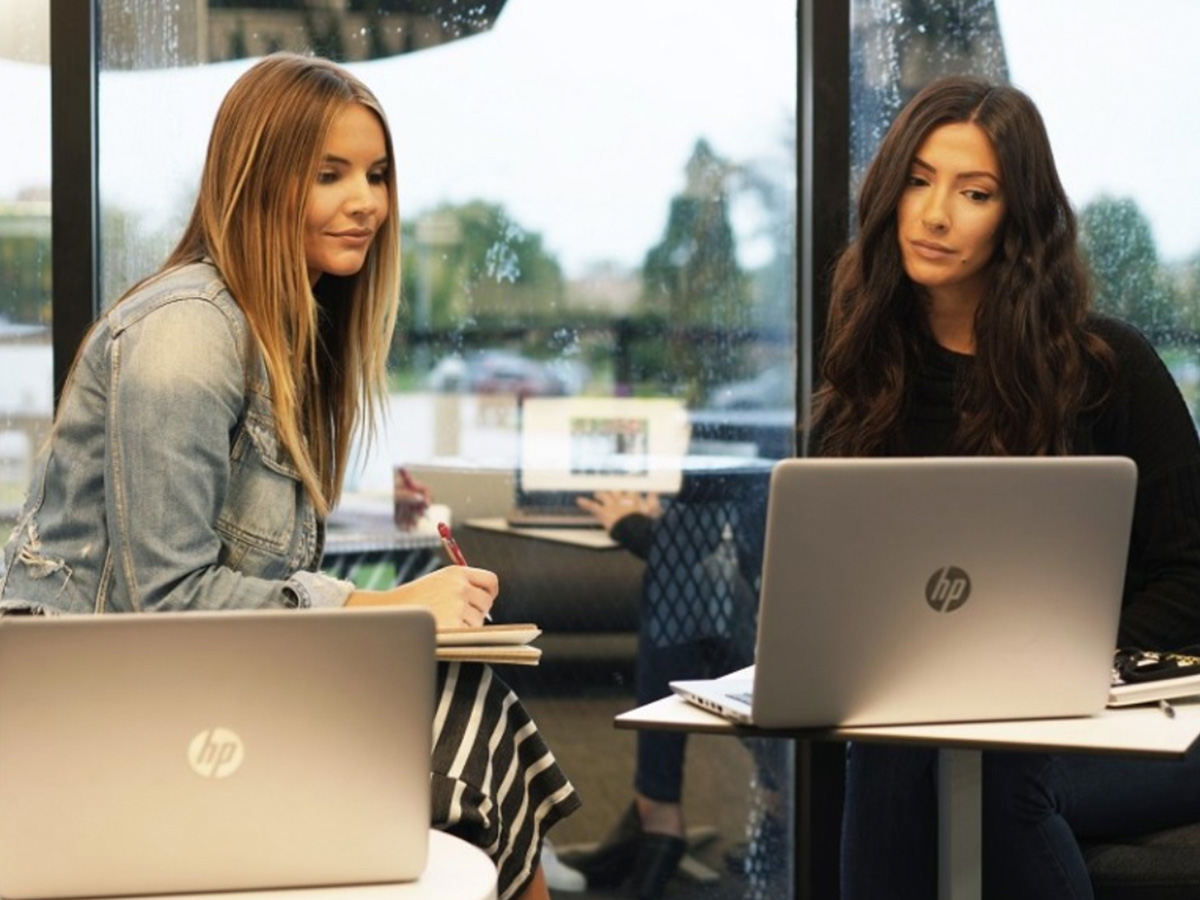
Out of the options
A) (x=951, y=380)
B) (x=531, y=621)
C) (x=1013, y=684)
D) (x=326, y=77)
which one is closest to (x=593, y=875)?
(x=531, y=621)

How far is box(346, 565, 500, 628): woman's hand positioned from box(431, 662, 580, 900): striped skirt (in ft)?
0.18

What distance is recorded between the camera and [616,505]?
285 centimetres

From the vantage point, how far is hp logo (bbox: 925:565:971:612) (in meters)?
1.70

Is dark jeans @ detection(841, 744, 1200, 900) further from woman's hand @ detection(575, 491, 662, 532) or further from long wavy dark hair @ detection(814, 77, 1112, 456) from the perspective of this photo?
woman's hand @ detection(575, 491, 662, 532)

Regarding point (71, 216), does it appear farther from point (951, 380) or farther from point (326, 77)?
point (951, 380)

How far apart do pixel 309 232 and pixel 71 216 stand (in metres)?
0.82

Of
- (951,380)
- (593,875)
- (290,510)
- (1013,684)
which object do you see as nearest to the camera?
(1013,684)

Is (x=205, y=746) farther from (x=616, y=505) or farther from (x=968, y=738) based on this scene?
(x=616, y=505)

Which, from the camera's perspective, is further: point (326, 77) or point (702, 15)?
point (702, 15)

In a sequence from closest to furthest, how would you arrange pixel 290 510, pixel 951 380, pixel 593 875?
pixel 290 510 < pixel 951 380 < pixel 593 875

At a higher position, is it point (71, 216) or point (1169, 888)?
point (71, 216)

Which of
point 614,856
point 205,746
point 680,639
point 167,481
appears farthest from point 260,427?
point 614,856

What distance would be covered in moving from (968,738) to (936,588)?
0.15 m

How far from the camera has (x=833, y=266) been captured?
278cm
